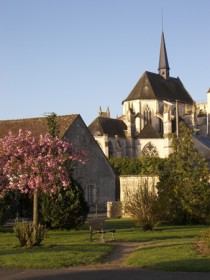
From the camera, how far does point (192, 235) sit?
1891 centimetres

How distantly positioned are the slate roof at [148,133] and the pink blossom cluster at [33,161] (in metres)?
54.8

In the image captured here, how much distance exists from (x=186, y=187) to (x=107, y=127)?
46.5m

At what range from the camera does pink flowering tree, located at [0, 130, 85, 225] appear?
1766cm

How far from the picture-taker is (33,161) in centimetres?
1767

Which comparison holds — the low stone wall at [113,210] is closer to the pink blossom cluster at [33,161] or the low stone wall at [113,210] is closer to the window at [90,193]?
the window at [90,193]

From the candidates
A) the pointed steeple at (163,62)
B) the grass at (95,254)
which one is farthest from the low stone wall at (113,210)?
the pointed steeple at (163,62)

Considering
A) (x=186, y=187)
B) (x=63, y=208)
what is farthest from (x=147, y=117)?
(x=63, y=208)

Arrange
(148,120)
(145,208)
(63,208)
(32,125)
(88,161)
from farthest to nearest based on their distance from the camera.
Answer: (148,120) → (88,161) → (32,125) → (63,208) → (145,208)

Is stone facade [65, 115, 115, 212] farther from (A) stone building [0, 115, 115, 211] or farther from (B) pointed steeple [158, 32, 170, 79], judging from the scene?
(B) pointed steeple [158, 32, 170, 79]

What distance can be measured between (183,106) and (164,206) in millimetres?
65257

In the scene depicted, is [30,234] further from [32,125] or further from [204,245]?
[32,125]

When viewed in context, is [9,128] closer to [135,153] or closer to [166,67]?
[135,153]

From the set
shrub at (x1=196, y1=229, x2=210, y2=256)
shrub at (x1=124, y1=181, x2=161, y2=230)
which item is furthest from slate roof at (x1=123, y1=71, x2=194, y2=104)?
shrub at (x1=196, y1=229, x2=210, y2=256)

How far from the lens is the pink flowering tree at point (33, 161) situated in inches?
695
